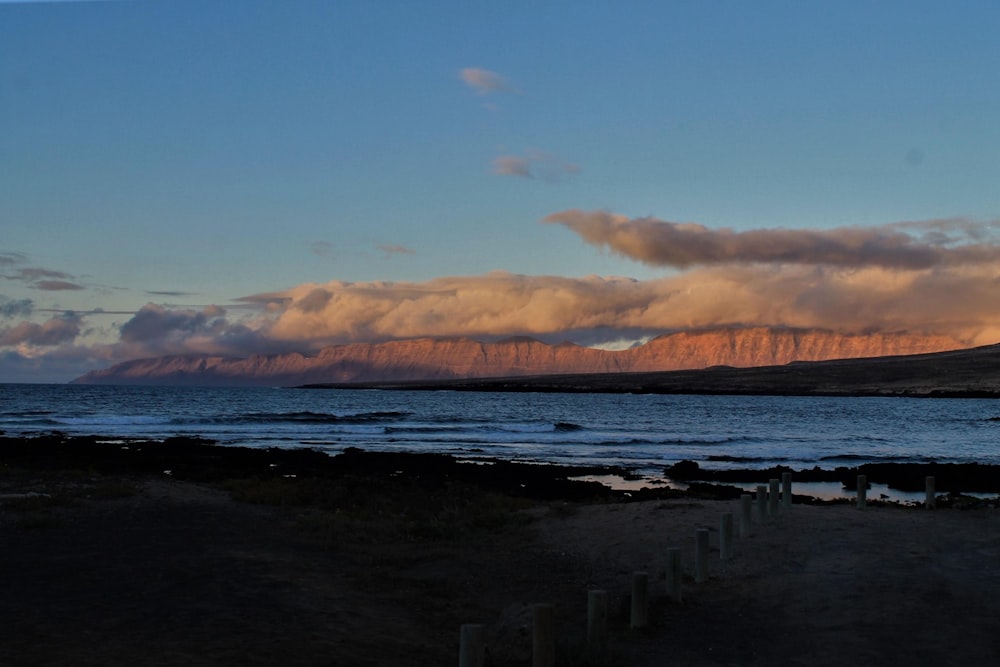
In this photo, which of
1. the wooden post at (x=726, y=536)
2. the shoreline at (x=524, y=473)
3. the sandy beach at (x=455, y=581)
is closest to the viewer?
the sandy beach at (x=455, y=581)

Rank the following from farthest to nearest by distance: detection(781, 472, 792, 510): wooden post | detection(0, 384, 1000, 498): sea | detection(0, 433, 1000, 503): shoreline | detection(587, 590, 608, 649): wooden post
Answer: detection(0, 384, 1000, 498): sea < detection(0, 433, 1000, 503): shoreline < detection(781, 472, 792, 510): wooden post < detection(587, 590, 608, 649): wooden post

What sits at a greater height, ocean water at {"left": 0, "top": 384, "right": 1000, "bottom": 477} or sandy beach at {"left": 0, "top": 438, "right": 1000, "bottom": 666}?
sandy beach at {"left": 0, "top": 438, "right": 1000, "bottom": 666}

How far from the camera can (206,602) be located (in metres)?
13.0

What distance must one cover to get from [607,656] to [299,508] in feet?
46.6

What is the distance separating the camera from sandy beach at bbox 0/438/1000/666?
11.0m

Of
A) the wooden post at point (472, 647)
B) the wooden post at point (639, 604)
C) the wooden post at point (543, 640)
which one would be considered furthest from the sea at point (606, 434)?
the wooden post at point (472, 647)

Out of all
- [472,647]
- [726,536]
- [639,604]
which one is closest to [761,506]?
[726,536]

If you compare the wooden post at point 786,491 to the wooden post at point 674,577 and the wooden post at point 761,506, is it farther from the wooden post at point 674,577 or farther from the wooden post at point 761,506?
the wooden post at point 674,577

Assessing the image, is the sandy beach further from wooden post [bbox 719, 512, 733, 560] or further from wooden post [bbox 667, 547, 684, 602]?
wooden post [bbox 719, 512, 733, 560]

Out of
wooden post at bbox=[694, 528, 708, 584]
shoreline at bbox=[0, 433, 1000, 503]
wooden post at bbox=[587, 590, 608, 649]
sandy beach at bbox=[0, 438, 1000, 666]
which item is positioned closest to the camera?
wooden post at bbox=[587, 590, 608, 649]

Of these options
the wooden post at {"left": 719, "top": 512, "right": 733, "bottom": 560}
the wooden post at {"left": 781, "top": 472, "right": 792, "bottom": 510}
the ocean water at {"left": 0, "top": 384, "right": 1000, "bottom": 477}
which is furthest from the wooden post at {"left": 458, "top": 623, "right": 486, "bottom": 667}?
the ocean water at {"left": 0, "top": 384, "right": 1000, "bottom": 477}

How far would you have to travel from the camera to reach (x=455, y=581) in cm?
1525

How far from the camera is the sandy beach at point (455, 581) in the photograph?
1103cm

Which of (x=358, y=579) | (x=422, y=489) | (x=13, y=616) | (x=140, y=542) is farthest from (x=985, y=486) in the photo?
(x=13, y=616)
